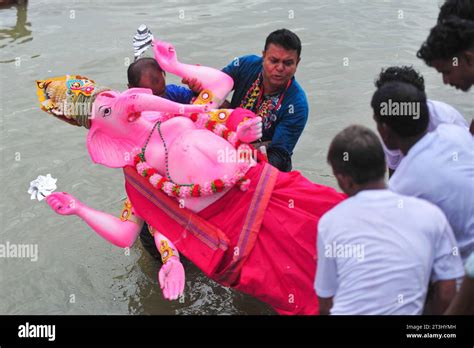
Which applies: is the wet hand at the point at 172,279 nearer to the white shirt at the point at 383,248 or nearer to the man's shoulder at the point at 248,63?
the white shirt at the point at 383,248

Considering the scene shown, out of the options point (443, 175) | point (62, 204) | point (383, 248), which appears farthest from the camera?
point (62, 204)

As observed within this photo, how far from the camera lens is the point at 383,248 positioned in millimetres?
2744

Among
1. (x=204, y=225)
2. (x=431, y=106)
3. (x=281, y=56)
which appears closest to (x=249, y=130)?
(x=204, y=225)

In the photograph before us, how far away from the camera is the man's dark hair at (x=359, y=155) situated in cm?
281

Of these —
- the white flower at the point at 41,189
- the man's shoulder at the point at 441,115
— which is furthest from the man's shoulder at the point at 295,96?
the white flower at the point at 41,189

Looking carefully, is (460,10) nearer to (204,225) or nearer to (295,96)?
(295,96)

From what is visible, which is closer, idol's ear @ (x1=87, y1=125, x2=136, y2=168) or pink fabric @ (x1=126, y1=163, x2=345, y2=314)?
pink fabric @ (x1=126, y1=163, x2=345, y2=314)

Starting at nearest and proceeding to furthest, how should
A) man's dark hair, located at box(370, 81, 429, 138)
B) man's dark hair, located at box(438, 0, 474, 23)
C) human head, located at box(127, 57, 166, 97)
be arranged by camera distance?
1. man's dark hair, located at box(370, 81, 429, 138)
2. man's dark hair, located at box(438, 0, 474, 23)
3. human head, located at box(127, 57, 166, 97)

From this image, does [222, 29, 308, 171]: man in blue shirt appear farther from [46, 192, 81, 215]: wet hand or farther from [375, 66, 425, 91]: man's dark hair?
[46, 192, 81, 215]: wet hand

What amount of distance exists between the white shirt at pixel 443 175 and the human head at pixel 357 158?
347mm

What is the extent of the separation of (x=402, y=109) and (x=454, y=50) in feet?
1.84

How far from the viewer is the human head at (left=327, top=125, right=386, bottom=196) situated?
2.81 meters

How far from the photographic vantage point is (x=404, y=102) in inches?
131

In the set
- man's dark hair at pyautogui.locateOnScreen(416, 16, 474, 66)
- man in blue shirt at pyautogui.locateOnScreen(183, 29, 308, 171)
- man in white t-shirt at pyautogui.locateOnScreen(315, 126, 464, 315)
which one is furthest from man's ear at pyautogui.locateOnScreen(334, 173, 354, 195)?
man in blue shirt at pyautogui.locateOnScreen(183, 29, 308, 171)
